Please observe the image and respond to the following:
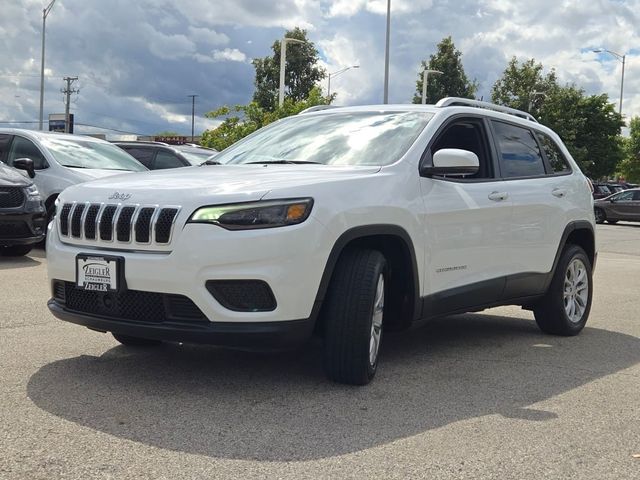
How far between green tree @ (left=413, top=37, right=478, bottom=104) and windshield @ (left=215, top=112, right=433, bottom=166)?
4819 cm

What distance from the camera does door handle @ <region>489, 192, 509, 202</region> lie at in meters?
5.39

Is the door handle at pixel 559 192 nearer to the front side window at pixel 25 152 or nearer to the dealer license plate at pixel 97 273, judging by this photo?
the dealer license plate at pixel 97 273

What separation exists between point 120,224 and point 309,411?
4.43 ft

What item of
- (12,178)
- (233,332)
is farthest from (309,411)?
(12,178)

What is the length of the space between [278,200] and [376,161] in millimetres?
1041

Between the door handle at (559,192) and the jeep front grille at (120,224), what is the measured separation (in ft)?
11.2

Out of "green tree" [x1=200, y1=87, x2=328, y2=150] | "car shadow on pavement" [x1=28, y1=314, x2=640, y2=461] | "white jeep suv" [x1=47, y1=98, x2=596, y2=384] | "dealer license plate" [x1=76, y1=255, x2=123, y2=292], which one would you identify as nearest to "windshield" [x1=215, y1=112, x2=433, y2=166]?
"white jeep suv" [x1=47, y1=98, x2=596, y2=384]

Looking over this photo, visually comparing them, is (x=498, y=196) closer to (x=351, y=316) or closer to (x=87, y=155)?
(x=351, y=316)

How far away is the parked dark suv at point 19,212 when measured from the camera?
30.9 feet

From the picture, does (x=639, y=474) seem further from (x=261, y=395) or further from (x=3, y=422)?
(x=3, y=422)

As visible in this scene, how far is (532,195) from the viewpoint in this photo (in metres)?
5.88

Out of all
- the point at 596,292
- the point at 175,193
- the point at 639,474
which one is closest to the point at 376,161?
the point at 175,193

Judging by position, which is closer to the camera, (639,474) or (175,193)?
(639,474)

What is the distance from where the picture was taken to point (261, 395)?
4148 mm
